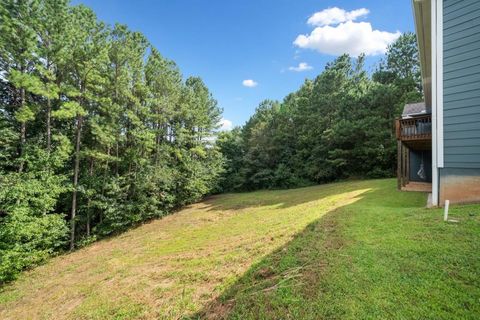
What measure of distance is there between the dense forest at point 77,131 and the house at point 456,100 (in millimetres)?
12653

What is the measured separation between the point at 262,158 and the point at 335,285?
71.8 ft

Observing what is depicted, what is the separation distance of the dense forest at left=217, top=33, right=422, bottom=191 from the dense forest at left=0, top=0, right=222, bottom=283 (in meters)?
9.94

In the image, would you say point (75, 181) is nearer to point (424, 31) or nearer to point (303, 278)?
point (303, 278)

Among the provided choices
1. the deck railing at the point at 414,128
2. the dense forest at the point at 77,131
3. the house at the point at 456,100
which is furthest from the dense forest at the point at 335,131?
the house at the point at 456,100

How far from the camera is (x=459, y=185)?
17.6ft

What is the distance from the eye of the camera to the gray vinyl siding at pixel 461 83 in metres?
5.14

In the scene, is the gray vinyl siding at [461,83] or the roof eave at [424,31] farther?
the roof eave at [424,31]

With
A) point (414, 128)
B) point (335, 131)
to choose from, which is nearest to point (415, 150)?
point (414, 128)

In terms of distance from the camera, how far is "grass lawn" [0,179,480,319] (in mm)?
2553

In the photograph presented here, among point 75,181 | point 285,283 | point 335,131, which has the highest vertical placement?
point 335,131

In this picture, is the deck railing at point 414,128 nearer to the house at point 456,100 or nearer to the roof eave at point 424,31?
the roof eave at point 424,31

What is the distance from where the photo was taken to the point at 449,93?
5.53 m

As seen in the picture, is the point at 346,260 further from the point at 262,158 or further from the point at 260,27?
the point at 262,158

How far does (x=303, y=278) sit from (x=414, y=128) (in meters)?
8.03
